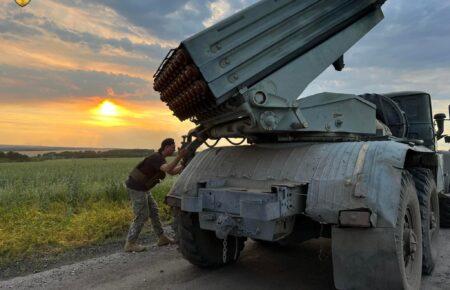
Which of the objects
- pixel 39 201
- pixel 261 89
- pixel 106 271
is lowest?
pixel 106 271

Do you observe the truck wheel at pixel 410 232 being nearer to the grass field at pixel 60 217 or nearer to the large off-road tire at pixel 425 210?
the large off-road tire at pixel 425 210

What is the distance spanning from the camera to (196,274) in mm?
5402

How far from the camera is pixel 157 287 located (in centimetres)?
493

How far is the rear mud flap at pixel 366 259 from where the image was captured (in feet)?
12.0

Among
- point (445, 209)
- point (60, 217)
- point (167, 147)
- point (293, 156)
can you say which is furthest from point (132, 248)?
point (445, 209)

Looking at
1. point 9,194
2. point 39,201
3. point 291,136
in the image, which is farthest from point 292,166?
point 9,194

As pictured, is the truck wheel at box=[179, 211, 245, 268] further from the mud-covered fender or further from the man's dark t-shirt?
the man's dark t-shirt

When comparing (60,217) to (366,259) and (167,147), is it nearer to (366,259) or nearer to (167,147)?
(167,147)

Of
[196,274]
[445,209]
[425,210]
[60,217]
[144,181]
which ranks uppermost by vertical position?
[144,181]

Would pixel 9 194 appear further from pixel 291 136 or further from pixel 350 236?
pixel 350 236

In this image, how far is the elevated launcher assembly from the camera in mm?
4211

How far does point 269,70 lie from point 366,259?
2.13 metres

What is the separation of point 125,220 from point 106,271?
274cm

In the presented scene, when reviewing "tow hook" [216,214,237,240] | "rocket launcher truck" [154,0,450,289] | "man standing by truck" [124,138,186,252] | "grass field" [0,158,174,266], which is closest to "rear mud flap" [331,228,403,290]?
"rocket launcher truck" [154,0,450,289]
